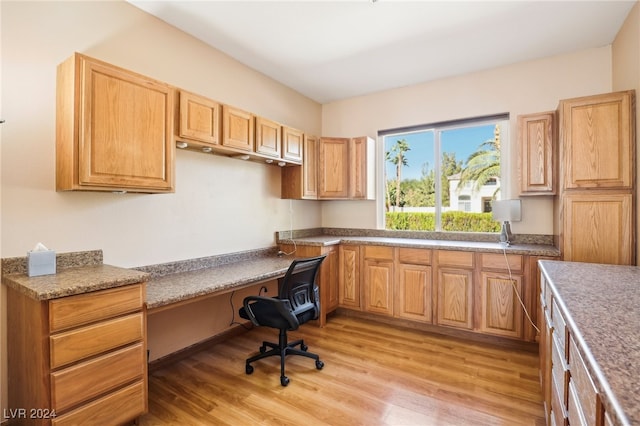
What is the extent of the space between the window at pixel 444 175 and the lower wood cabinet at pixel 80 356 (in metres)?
3.20

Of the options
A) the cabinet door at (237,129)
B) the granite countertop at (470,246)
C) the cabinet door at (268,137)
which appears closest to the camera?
the cabinet door at (237,129)

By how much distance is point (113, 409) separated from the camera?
1695mm

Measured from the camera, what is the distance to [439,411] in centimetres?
198

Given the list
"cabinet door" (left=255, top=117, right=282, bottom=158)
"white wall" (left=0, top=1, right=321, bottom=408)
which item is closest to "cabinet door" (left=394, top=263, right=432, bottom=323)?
"white wall" (left=0, top=1, right=321, bottom=408)

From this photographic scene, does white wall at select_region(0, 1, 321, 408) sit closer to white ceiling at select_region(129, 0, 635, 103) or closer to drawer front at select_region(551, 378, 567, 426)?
white ceiling at select_region(129, 0, 635, 103)

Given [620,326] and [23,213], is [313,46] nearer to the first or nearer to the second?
[23,213]

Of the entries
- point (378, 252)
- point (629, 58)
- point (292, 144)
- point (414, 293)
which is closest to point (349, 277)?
point (378, 252)

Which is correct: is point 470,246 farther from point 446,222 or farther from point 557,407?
point 557,407

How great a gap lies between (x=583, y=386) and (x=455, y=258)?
2.20 metres

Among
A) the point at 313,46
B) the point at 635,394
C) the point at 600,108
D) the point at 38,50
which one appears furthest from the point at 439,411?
the point at 38,50

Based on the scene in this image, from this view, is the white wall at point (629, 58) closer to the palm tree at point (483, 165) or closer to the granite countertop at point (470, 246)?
the granite countertop at point (470, 246)

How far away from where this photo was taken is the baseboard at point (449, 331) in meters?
2.88

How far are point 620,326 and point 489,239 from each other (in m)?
2.53

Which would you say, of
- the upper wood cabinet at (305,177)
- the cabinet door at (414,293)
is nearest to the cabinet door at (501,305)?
the cabinet door at (414,293)
